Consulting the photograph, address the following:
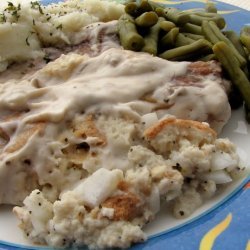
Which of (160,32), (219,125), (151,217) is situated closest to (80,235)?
(151,217)

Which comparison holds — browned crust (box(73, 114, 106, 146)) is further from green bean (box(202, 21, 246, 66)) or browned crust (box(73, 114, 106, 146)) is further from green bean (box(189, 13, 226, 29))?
green bean (box(189, 13, 226, 29))

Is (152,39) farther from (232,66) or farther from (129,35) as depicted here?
(232,66)

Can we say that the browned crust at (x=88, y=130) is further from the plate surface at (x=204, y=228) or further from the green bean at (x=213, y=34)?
the green bean at (x=213, y=34)

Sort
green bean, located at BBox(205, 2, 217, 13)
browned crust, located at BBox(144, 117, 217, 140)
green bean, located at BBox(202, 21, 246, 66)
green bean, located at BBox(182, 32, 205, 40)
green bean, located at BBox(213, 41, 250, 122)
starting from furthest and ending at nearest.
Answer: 1. green bean, located at BBox(205, 2, 217, 13)
2. green bean, located at BBox(182, 32, 205, 40)
3. green bean, located at BBox(202, 21, 246, 66)
4. green bean, located at BBox(213, 41, 250, 122)
5. browned crust, located at BBox(144, 117, 217, 140)

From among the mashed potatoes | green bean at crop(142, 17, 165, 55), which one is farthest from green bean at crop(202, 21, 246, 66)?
the mashed potatoes

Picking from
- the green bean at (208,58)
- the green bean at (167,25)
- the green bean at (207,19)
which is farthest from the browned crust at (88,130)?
the green bean at (207,19)
